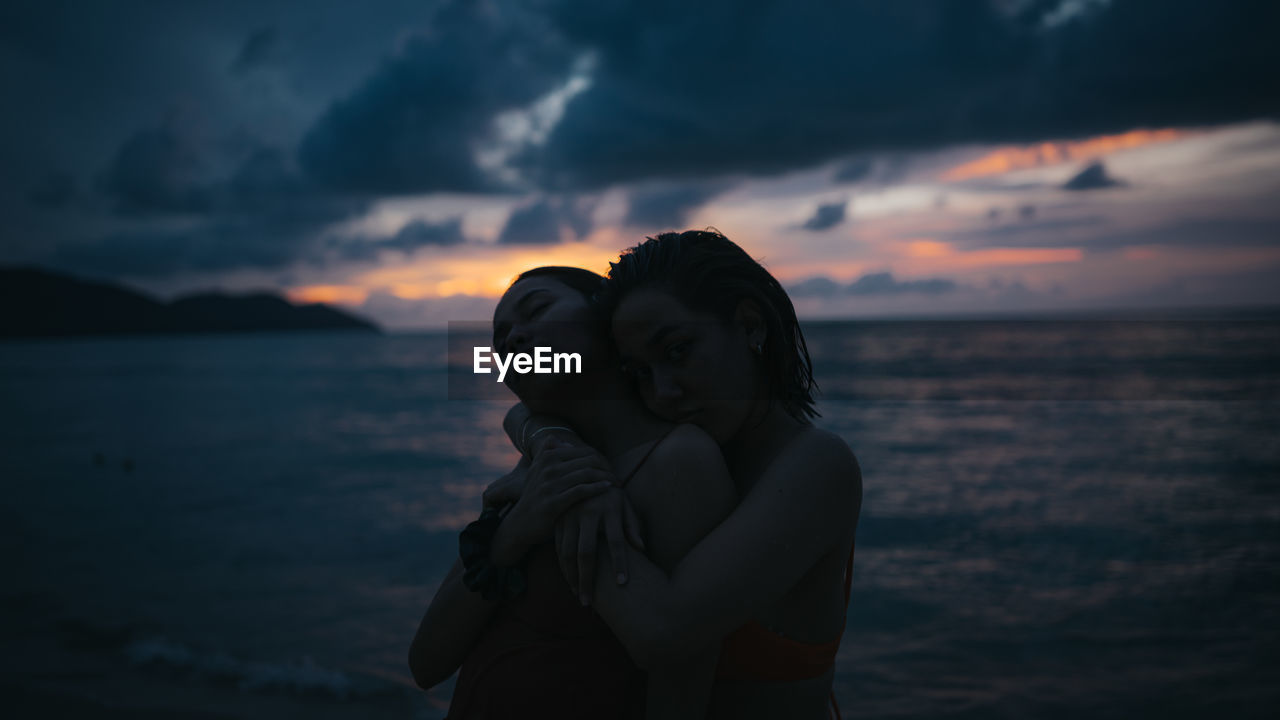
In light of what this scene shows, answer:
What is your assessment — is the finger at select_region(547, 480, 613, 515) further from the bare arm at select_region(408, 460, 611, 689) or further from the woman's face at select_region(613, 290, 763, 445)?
the woman's face at select_region(613, 290, 763, 445)

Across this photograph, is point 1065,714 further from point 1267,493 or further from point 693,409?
point 1267,493

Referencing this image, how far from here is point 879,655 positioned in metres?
7.57

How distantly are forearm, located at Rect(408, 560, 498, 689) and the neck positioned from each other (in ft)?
1.55

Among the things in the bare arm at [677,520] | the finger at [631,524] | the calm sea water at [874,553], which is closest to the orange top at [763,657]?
the bare arm at [677,520]

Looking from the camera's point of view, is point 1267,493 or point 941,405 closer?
point 1267,493

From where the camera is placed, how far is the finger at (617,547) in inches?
64.2

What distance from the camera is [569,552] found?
1.68m

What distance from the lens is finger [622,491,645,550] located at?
169cm

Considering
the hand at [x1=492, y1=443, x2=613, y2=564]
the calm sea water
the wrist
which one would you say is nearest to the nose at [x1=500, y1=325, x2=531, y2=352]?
the hand at [x1=492, y1=443, x2=613, y2=564]

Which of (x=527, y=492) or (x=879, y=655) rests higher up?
(x=527, y=492)

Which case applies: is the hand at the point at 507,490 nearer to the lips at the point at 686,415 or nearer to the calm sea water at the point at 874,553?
the lips at the point at 686,415

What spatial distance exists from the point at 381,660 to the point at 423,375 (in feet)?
163

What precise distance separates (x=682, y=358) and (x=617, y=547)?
1.78ft

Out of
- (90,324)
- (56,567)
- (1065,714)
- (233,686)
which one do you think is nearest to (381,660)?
(233,686)
